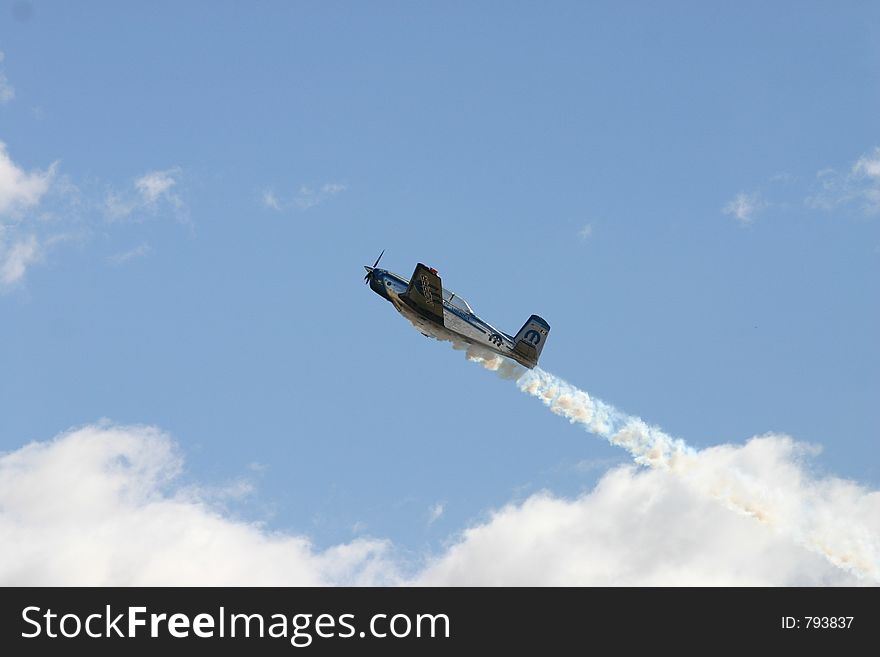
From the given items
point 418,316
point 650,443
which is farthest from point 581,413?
point 418,316

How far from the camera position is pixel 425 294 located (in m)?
109

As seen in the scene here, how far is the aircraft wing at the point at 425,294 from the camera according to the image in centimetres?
10819

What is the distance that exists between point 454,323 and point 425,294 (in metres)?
3.20

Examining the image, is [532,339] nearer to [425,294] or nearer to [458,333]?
[458,333]

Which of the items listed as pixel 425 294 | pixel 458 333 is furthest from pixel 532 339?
pixel 425 294

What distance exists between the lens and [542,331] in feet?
368

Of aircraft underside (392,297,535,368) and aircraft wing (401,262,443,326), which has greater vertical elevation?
aircraft wing (401,262,443,326)

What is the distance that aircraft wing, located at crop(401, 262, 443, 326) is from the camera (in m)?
108

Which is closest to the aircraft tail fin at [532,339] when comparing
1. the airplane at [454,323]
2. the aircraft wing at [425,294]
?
the airplane at [454,323]

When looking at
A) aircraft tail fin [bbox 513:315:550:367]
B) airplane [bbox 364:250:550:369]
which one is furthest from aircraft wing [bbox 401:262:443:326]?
aircraft tail fin [bbox 513:315:550:367]

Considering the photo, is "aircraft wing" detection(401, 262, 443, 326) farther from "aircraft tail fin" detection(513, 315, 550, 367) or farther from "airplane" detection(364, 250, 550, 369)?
"aircraft tail fin" detection(513, 315, 550, 367)

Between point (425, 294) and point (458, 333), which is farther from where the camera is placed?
point (458, 333)

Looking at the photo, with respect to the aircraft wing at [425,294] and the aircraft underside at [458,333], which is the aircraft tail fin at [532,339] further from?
the aircraft wing at [425,294]
